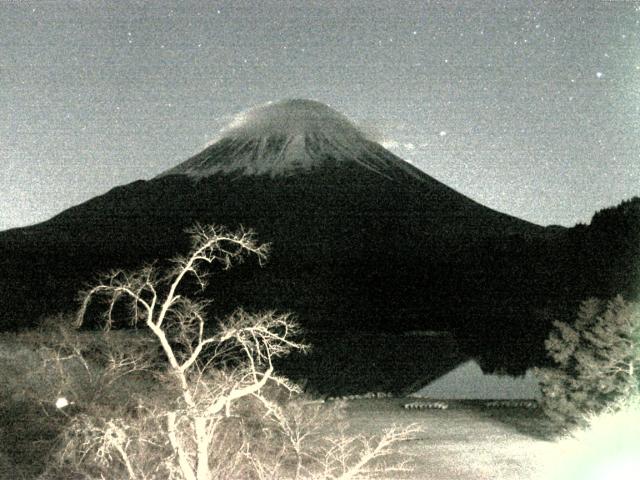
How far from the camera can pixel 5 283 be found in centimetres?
6219

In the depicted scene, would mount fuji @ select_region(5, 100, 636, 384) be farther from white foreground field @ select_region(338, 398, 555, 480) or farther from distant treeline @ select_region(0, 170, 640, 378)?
white foreground field @ select_region(338, 398, 555, 480)

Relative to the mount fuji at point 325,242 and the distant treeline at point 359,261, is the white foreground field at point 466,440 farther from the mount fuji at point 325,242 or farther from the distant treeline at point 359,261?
the mount fuji at point 325,242

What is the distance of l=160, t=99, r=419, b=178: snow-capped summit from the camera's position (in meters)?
170

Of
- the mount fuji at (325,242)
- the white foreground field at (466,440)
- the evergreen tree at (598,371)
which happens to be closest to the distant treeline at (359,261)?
the mount fuji at (325,242)

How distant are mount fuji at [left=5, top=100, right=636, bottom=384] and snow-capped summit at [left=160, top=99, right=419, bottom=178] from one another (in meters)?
0.51

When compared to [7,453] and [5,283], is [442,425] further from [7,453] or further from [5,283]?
[5,283]

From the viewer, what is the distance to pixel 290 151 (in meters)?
179

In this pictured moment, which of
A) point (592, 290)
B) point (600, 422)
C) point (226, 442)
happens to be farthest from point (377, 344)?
point (226, 442)

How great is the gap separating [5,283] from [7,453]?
51590mm

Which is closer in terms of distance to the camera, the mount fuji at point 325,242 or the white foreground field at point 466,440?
the white foreground field at point 466,440

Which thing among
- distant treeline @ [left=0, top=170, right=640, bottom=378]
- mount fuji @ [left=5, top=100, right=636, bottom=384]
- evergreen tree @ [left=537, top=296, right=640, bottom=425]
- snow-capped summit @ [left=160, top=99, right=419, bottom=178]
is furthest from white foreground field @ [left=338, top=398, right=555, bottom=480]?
snow-capped summit @ [left=160, top=99, right=419, bottom=178]

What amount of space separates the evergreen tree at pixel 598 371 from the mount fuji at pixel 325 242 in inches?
795

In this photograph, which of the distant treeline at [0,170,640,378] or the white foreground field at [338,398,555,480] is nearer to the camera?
the white foreground field at [338,398,555,480]

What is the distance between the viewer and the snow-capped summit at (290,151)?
558ft
